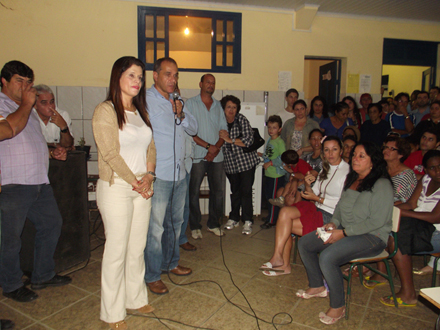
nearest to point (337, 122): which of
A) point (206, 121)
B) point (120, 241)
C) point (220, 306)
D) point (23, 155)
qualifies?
point (206, 121)

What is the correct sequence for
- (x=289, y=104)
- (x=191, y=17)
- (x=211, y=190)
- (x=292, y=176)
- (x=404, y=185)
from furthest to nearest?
1. (x=191, y=17)
2. (x=289, y=104)
3. (x=211, y=190)
4. (x=292, y=176)
5. (x=404, y=185)

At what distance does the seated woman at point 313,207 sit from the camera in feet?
8.64

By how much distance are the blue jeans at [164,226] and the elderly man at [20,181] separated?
801mm

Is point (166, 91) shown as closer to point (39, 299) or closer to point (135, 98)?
point (135, 98)

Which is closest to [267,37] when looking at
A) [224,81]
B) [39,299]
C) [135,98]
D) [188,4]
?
[224,81]

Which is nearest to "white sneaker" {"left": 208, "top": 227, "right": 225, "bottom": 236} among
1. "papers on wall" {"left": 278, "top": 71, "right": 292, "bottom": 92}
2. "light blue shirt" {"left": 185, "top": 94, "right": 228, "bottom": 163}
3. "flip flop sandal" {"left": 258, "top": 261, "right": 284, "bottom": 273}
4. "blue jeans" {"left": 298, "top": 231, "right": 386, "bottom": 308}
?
"light blue shirt" {"left": 185, "top": 94, "right": 228, "bottom": 163}

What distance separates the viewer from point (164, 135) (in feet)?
7.78

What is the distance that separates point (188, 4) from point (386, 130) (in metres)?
3.30

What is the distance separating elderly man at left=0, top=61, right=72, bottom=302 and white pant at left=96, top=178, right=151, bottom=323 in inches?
26.2

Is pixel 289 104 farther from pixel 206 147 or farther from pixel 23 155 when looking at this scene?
pixel 23 155

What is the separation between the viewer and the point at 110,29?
14.7 feet

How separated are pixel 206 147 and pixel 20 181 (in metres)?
1.76

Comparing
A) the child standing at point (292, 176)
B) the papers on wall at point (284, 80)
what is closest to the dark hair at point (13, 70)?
the child standing at point (292, 176)

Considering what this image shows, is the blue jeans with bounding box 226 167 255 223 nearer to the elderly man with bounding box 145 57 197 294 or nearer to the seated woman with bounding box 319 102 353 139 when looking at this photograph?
the seated woman with bounding box 319 102 353 139
